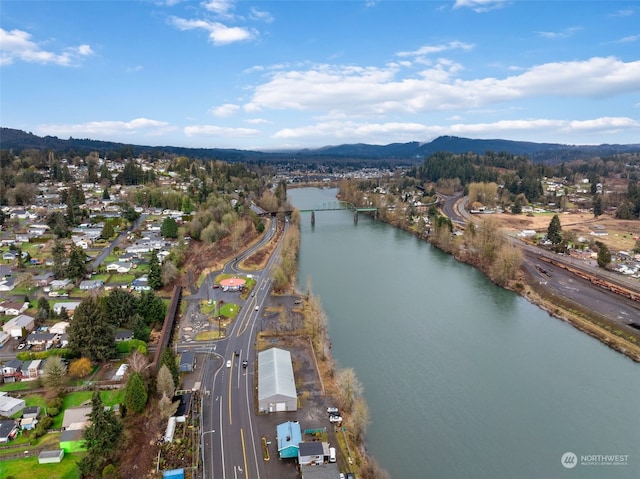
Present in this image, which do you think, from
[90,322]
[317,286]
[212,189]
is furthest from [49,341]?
[212,189]

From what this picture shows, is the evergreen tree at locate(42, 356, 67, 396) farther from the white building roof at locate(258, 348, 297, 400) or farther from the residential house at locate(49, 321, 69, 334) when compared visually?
the white building roof at locate(258, 348, 297, 400)

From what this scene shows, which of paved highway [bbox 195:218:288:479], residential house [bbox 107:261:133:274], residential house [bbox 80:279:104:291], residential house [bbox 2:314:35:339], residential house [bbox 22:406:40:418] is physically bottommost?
paved highway [bbox 195:218:288:479]

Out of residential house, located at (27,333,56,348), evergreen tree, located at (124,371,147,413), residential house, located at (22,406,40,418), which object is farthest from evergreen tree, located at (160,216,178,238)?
evergreen tree, located at (124,371,147,413)

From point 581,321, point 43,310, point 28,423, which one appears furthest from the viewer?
point 581,321

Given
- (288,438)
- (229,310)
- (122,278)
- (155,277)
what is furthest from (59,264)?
(288,438)

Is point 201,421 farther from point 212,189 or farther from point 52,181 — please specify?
point 52,181

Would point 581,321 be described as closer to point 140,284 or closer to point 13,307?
point 140,284
